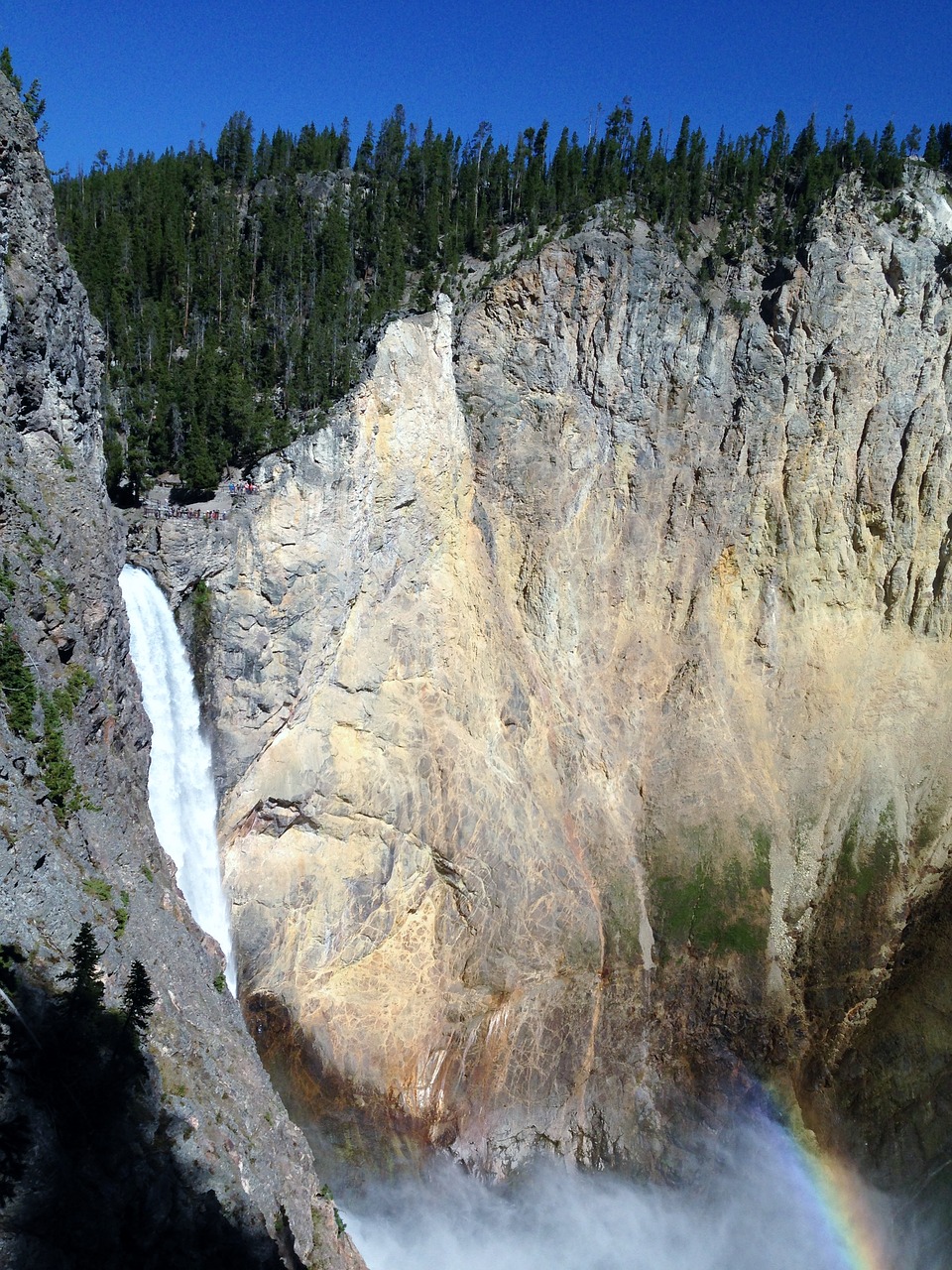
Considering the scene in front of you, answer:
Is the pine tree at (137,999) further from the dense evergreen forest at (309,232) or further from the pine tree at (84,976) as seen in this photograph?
the dense evergreen forest at (309,232)

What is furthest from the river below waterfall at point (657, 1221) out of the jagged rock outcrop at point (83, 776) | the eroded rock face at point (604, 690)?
the jagged rock outcrop at point (83, 776)

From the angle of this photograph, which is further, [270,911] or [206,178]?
[206,178]

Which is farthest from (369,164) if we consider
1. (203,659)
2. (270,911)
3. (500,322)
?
(270,911)

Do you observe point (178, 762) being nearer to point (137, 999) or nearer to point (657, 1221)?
point (137, 999)

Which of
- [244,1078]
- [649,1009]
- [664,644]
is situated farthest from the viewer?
[664,644]

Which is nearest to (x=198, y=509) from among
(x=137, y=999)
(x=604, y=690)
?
(x=137, y=999)

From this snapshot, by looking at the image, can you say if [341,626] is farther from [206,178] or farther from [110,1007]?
[206,178]

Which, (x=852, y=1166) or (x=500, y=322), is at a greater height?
(x=500, y=322)
